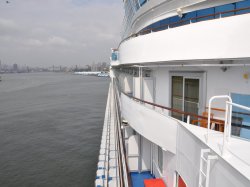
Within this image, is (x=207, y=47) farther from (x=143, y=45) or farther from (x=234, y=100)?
(x=143, y=45)

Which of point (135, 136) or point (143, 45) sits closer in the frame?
point (143, 45)

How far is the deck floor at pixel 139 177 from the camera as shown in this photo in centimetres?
849

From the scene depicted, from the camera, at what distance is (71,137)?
2175cm

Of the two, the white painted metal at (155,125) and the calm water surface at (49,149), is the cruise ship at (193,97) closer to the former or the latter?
the white painted metal at (155,125)

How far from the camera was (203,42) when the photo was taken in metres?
4.95

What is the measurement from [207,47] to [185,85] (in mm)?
2117

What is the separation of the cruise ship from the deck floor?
0.05m

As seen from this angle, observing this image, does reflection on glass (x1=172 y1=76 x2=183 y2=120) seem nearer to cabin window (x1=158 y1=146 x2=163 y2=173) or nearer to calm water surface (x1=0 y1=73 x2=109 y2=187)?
cabin window (x1=158 y1=146 x2=163 y2=173)

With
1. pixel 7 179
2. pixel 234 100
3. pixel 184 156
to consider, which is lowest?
pixel 7 179

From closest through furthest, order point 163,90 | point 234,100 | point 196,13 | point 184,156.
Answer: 1. point 184,156
2. point 234,100
3. point 196,13
4. point 163,90

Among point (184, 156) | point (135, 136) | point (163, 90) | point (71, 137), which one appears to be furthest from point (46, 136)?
point (184, 156)

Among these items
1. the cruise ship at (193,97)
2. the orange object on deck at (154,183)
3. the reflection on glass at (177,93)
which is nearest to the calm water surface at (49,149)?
the cruise ship at (193,97)

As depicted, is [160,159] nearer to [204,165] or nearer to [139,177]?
[139,177]

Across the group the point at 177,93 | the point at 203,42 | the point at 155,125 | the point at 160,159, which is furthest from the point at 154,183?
the point at 203,42
